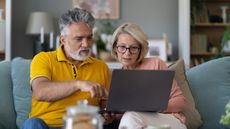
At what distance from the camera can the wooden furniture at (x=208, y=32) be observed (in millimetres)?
5168

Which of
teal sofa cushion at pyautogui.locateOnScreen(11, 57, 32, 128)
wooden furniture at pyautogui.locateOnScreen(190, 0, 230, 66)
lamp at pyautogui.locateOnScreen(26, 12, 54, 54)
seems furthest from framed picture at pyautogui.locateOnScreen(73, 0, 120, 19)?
teal sofa cushion at pyautogui.locateOnScreen(11, 57, 32, 128)

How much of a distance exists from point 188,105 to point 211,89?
22 centimetres

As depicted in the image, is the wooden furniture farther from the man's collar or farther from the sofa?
the man's collar

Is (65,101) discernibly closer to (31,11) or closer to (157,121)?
(157,121)

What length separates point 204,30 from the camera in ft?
17.7

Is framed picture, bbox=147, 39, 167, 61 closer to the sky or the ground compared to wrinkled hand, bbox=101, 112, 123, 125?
closer to the sky

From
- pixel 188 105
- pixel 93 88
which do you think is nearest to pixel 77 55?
pixel 93 88

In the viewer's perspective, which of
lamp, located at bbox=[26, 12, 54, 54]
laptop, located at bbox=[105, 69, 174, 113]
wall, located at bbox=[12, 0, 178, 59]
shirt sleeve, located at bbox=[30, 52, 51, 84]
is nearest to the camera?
laptop, located at bbox=[105, 69, 174, 113]

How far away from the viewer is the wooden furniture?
5.17 metres

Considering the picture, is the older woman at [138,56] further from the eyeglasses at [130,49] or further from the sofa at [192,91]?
the sofa at [192,91]

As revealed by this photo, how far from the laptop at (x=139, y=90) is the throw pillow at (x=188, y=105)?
68 centimetres

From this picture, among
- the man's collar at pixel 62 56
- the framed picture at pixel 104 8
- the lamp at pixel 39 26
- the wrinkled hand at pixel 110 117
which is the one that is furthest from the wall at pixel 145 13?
the wrinkled hand at pixel 110 117

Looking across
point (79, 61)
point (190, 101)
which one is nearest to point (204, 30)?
point (190, 101)

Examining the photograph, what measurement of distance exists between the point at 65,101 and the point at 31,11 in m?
3.21
